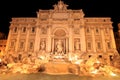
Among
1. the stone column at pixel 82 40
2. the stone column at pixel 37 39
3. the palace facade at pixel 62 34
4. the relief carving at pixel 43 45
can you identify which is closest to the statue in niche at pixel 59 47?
the palace facade at pixel 62 34

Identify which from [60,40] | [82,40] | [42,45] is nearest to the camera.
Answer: [42,45]

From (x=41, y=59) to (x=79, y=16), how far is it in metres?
16.0

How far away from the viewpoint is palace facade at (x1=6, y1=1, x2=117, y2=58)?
34844 mm

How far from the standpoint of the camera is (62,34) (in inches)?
1485

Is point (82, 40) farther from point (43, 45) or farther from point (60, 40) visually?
point (43, 45)

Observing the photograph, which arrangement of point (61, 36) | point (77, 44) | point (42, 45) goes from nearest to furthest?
point (42, 45), point (77, 44), point (61, 36)

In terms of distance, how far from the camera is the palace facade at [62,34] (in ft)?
114

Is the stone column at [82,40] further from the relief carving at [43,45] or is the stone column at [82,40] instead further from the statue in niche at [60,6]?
the relief carving at [43,45]

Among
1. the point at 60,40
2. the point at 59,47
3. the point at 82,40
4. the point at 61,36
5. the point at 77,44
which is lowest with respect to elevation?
the point at 59,47

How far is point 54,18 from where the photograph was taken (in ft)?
123

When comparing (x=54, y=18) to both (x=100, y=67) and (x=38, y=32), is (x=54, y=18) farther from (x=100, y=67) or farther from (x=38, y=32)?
(x=100, y=67)

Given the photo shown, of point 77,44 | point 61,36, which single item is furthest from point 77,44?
point 61,36

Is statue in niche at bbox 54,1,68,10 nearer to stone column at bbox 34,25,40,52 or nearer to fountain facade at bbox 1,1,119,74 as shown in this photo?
fountain facade at bbox 1,1,119,74

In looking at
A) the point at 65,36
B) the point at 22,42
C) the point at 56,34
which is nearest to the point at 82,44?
the point at 65,36
